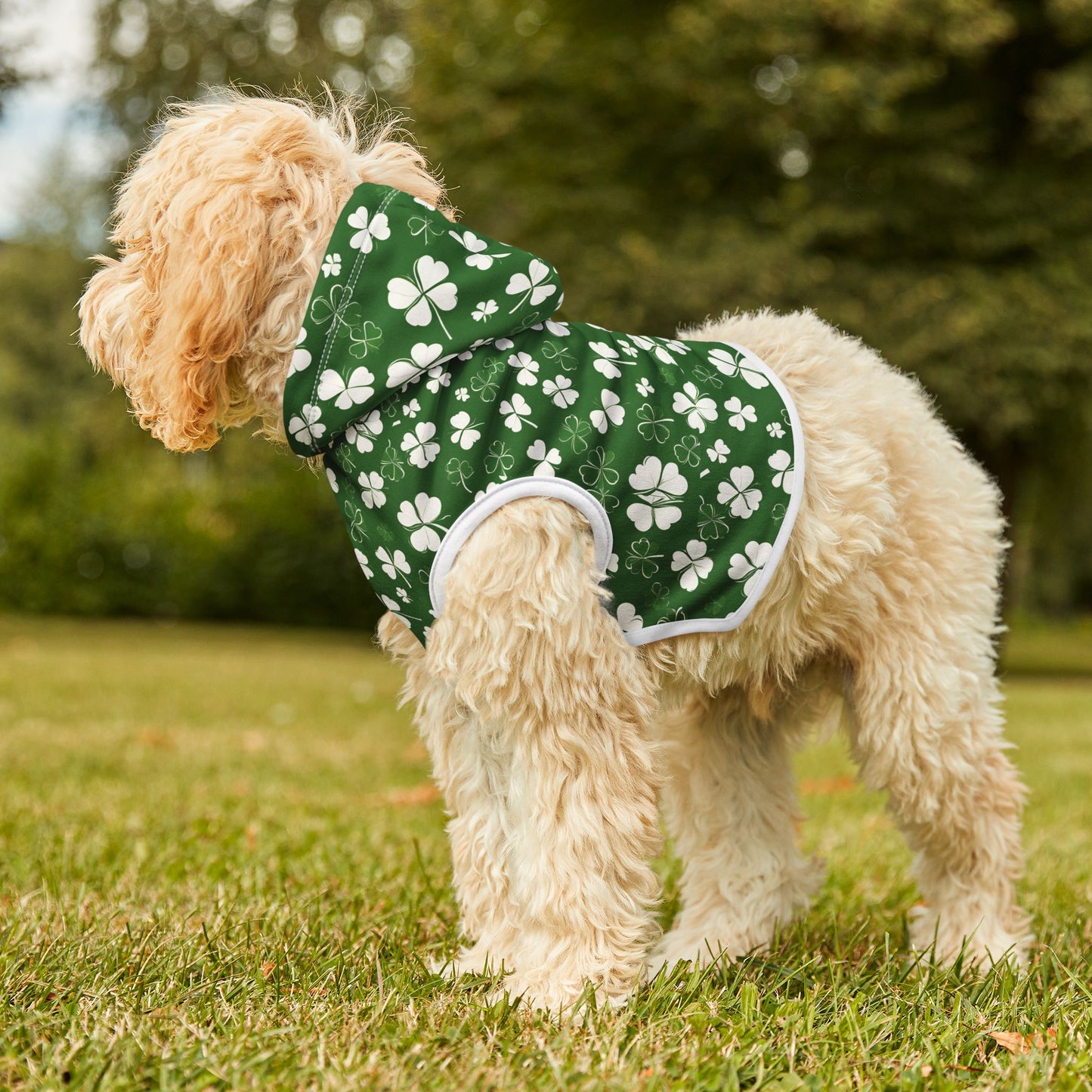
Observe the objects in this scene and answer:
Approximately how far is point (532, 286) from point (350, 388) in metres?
0.47

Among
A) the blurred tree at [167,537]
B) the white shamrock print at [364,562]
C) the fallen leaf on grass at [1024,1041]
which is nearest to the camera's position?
the fallen leaf on grass at [1024,1041]

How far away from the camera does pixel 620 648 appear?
2.62 m

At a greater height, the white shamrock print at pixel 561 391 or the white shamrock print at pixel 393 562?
the white shamrock print at pixel 561 391

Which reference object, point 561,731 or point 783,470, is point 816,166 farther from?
point 561,731

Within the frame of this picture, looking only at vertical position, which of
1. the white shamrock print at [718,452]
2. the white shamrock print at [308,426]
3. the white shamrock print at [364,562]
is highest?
the white shamrock print at [718,452]

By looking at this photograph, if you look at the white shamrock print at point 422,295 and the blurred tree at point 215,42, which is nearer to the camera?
the white shamrock print at point 422,295

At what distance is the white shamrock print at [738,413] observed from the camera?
273 centimetres

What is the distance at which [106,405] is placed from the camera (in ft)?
75.9

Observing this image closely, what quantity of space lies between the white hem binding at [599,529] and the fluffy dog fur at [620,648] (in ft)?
0.10

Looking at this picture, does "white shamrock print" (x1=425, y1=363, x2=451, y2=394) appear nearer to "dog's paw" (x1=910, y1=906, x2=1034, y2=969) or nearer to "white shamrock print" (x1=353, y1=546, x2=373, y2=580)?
"white shamrock print" (x1=353, y1=546, x2=373, y2=580)

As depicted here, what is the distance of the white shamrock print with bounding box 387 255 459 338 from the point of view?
252cm

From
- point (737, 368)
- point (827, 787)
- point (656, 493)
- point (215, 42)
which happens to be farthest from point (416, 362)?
point (215, 42)

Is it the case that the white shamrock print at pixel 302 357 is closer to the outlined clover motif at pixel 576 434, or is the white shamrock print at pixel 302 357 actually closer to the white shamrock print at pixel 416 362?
the white shamrock print at pixel 416 362

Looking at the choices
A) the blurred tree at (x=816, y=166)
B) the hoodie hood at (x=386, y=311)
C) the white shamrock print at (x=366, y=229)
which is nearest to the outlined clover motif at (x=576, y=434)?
the hoodie hood at (x=386, y=311)
